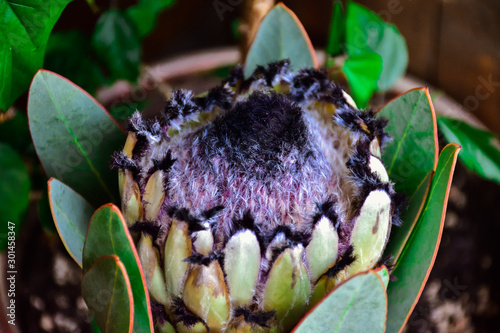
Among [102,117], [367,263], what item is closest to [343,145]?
[367,263]

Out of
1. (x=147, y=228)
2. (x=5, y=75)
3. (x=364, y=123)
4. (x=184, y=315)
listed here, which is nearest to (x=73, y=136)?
(x=5, y=75)

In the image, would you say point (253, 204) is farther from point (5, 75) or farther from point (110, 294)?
point (5, 75)

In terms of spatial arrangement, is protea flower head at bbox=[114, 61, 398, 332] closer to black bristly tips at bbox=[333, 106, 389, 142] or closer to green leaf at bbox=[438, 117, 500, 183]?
black bristly tips at bbox=[333, 106, 389, 142]

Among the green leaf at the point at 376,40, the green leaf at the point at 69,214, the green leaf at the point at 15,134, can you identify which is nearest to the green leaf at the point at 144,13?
the green leaf at the point at 15,134

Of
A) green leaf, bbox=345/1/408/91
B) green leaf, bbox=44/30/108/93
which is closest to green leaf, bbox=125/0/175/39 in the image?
green leaf, bbox=44/30/108/93

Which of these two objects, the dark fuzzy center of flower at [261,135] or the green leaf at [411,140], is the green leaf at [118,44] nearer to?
the dark fuzzy center of flower at [261,135]

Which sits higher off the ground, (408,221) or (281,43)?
(281,43)
